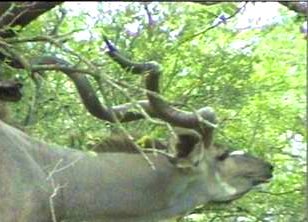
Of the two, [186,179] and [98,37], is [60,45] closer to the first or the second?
[186,179]

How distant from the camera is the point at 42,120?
512cm

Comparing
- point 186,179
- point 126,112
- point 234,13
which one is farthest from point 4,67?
point 234,13

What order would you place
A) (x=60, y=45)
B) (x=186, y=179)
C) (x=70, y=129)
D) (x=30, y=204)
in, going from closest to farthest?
(x=60, y=45) → (x=30, y=204) → (x=186, y=179) → (x=70, y=129)

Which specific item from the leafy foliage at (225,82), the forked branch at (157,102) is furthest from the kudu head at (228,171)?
the leafy foliage at (225,82)

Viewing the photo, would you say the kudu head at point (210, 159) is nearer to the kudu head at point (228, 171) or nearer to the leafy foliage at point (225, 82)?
the kudu head at point (228, 171)

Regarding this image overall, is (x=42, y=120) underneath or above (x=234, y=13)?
underneath

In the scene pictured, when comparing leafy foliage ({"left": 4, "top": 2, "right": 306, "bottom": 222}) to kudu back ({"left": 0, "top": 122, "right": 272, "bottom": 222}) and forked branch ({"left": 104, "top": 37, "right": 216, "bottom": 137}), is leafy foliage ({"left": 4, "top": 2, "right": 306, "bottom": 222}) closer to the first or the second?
kudu back ({"left": 0, "top": 122, "right": 272, "bottom": 222})

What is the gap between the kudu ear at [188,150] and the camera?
450 centimetres

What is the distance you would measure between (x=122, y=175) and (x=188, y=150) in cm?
31

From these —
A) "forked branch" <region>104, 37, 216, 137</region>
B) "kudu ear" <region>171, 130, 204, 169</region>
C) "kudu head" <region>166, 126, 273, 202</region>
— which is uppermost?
"forked branch" <region>104, 37, 216, 137</region>

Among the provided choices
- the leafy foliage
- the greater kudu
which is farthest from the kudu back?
the leafy foliage

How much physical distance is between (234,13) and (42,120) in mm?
1084

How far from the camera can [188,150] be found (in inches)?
180

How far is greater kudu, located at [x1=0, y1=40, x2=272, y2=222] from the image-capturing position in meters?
4.32
